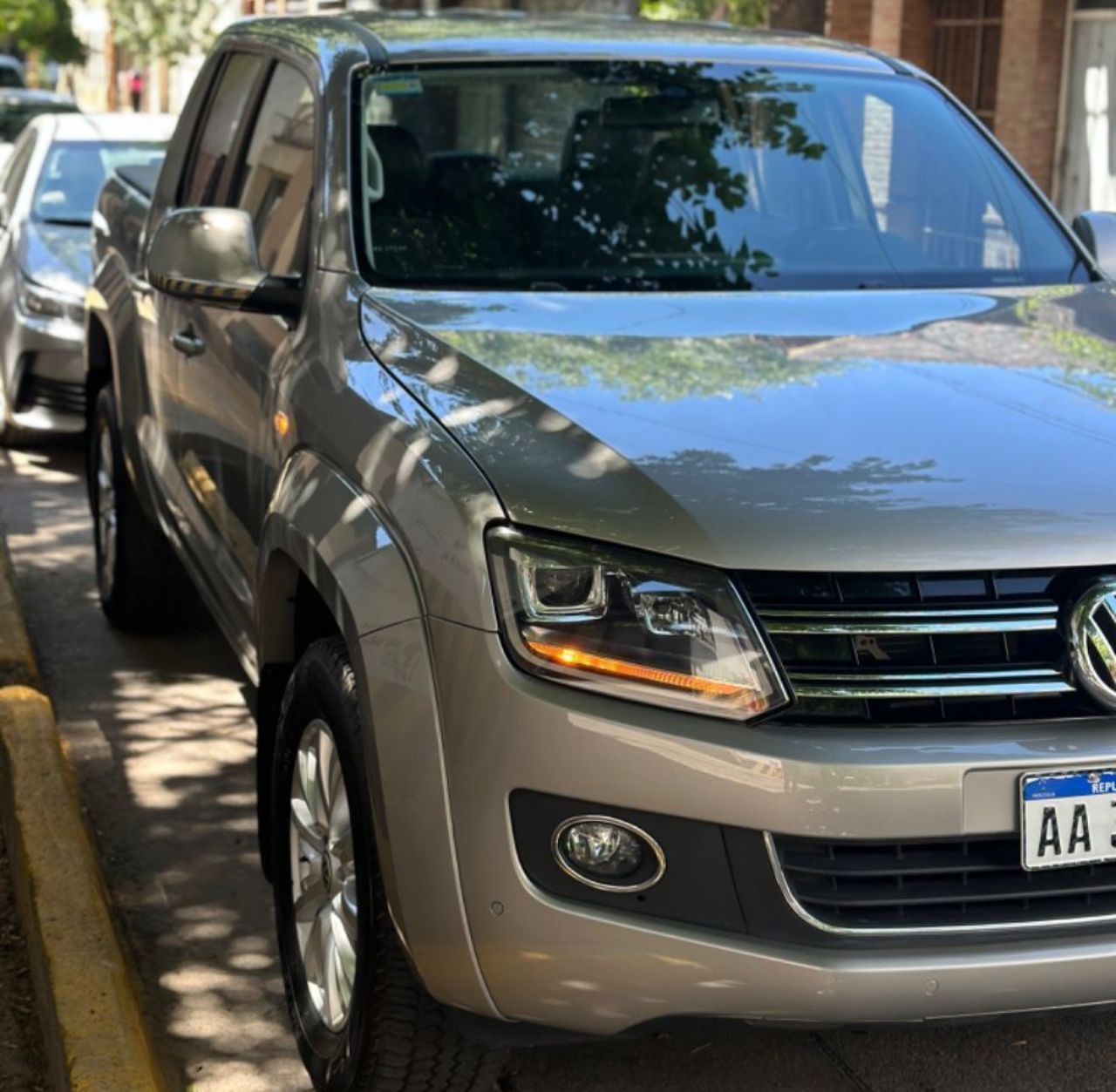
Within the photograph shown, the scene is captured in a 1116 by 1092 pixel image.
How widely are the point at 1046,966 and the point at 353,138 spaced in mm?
2338

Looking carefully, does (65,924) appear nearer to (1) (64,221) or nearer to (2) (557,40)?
(2) (557,40)

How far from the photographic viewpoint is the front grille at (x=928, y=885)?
2.80 metres

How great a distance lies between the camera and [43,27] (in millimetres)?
39844

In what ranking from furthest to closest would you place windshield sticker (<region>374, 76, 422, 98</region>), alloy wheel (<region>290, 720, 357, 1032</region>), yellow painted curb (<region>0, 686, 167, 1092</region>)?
windshield sticker (<region>374, 76, 422, 98</region>), yellow painted curb (<region>0, 686, 167, 1092</region>), alloy wheel (<region>290, 720, 357, 1032</region>)

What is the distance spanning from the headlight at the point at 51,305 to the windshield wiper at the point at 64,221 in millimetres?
766

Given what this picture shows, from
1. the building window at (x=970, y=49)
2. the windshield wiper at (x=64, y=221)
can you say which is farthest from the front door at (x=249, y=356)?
the building window at (x=970, y=49)

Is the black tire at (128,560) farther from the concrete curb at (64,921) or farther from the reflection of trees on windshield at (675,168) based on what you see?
the reflection of trees on windshield at (675,168)

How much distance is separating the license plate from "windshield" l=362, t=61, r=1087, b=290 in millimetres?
1626

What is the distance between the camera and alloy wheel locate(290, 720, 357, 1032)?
3.27m

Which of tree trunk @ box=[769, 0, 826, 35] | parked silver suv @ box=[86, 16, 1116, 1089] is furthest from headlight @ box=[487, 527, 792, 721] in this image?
tree trunk @ box=[769, 0, 826, 35]

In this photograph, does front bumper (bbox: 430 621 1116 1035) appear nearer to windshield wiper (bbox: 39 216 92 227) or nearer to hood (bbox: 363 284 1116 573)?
hood (bbox: 363 284 1116 573)

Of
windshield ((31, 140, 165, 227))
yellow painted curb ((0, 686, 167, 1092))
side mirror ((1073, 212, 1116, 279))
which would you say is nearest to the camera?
yellow painted curb ((0, 686, 167, 1092))

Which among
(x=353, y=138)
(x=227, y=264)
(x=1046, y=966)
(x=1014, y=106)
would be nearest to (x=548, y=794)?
(x=1046, y=966)

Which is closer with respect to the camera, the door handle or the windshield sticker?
the windshield sticker
